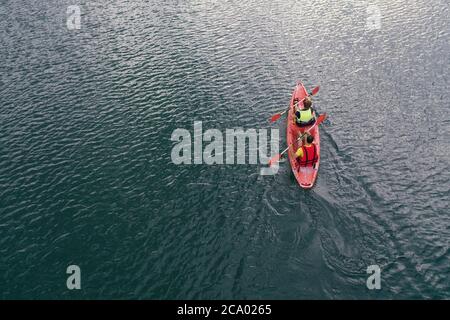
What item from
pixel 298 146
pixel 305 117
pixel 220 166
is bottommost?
pixel 220 166

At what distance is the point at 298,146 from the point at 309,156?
99.0 inches

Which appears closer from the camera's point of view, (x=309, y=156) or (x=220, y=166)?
(x=309, y=156)

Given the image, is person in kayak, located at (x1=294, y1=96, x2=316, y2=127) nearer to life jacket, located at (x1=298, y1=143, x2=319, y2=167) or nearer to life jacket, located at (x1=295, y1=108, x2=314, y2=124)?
life jacket, located at (x1=295, y1=108, x2=314, y2=124)

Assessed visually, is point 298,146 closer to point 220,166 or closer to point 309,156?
point 309,156

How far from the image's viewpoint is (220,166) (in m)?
28.1

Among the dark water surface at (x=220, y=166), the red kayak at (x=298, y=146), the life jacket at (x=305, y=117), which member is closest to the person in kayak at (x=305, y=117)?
the life jacket at (x=305, y=117)

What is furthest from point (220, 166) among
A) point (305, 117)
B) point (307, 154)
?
point (305, 117)

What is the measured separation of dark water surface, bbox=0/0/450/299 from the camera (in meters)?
20.6

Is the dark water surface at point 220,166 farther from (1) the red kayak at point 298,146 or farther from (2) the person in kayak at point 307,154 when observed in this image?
(2) the person in kayak at point 307,154

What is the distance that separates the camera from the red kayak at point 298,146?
25.0 metres

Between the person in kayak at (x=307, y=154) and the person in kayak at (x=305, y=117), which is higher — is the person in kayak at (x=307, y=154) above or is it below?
below

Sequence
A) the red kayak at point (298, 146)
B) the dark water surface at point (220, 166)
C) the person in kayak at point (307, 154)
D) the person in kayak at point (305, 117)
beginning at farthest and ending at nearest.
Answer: the person in kayak at point (305, 117) → the person in kayak at point (307, 154) → the red kayak at point (298, 146) → the dark water surface at point (220, 166)

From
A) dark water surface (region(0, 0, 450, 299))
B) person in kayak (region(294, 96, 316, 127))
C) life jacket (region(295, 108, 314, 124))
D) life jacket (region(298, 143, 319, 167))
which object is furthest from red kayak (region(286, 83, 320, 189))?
dark water surface (region(0, 0, 450, 299))

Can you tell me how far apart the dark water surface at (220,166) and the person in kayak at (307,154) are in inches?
61.5
